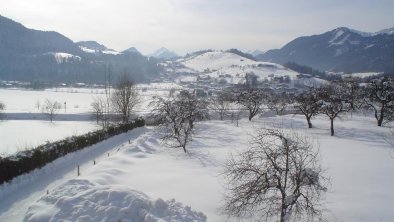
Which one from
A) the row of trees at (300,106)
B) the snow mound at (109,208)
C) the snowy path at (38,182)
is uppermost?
the row of trees at (300,106)

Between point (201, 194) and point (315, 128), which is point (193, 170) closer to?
point (201, 194)

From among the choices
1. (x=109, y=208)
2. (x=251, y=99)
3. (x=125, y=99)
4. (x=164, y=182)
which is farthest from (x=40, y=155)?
(x=251, y=99)

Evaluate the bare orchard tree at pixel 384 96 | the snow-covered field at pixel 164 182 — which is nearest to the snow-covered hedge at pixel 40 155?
the snow-covered field at pixel 164 182

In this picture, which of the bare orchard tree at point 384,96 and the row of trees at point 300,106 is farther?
the bare orchard tree at point 384,96

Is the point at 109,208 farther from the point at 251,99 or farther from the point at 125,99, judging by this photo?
the point at 251,99

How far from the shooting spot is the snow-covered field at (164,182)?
53.5 feet

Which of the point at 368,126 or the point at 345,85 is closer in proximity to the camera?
the point at 368,126

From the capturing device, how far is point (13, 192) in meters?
22.2

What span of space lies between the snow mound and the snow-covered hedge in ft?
22.9

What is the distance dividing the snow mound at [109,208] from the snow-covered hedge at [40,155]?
275 inches

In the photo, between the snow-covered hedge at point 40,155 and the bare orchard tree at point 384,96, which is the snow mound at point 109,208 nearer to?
the snow-covered hedge at point 40,155

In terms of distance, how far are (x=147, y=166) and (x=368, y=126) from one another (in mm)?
39758

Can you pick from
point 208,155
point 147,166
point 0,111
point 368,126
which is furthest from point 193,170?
point 0,111

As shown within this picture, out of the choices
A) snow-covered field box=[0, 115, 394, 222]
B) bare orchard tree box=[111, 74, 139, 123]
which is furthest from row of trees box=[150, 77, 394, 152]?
bare orchard tree box=[111, 74, 139, 123]
